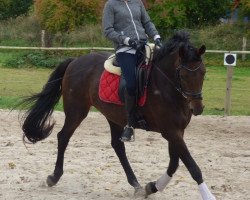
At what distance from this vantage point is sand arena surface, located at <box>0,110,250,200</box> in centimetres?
612

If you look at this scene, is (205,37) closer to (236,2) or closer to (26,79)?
(236,2)

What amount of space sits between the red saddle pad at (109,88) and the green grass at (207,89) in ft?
18.7

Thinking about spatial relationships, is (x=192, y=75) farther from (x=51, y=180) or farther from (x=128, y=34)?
(x=51, y=180)

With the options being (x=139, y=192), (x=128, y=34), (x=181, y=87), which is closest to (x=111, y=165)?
(x=139, y=192)

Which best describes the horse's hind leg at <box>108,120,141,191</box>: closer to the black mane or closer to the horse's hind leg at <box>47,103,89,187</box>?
the horse's hind leg at <box>47,103,89,187</box>

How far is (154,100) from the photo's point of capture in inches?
225

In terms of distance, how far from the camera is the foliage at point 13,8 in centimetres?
3850

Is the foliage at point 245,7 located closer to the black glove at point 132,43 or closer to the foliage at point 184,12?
the foliage at point 184,12

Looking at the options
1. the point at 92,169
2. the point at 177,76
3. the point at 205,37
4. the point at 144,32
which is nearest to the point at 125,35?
the point at 144,32

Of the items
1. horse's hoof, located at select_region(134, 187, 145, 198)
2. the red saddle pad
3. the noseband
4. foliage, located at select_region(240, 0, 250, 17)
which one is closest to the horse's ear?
the noseband

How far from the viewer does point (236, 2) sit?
26.0 meters

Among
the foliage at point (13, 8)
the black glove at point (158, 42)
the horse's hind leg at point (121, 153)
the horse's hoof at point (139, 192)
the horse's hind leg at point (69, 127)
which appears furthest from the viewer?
the foliage at point (13, 8)

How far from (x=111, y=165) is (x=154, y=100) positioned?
1.91 m

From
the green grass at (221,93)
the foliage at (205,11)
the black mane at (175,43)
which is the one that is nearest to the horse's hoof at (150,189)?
the black mane at (175,43)
